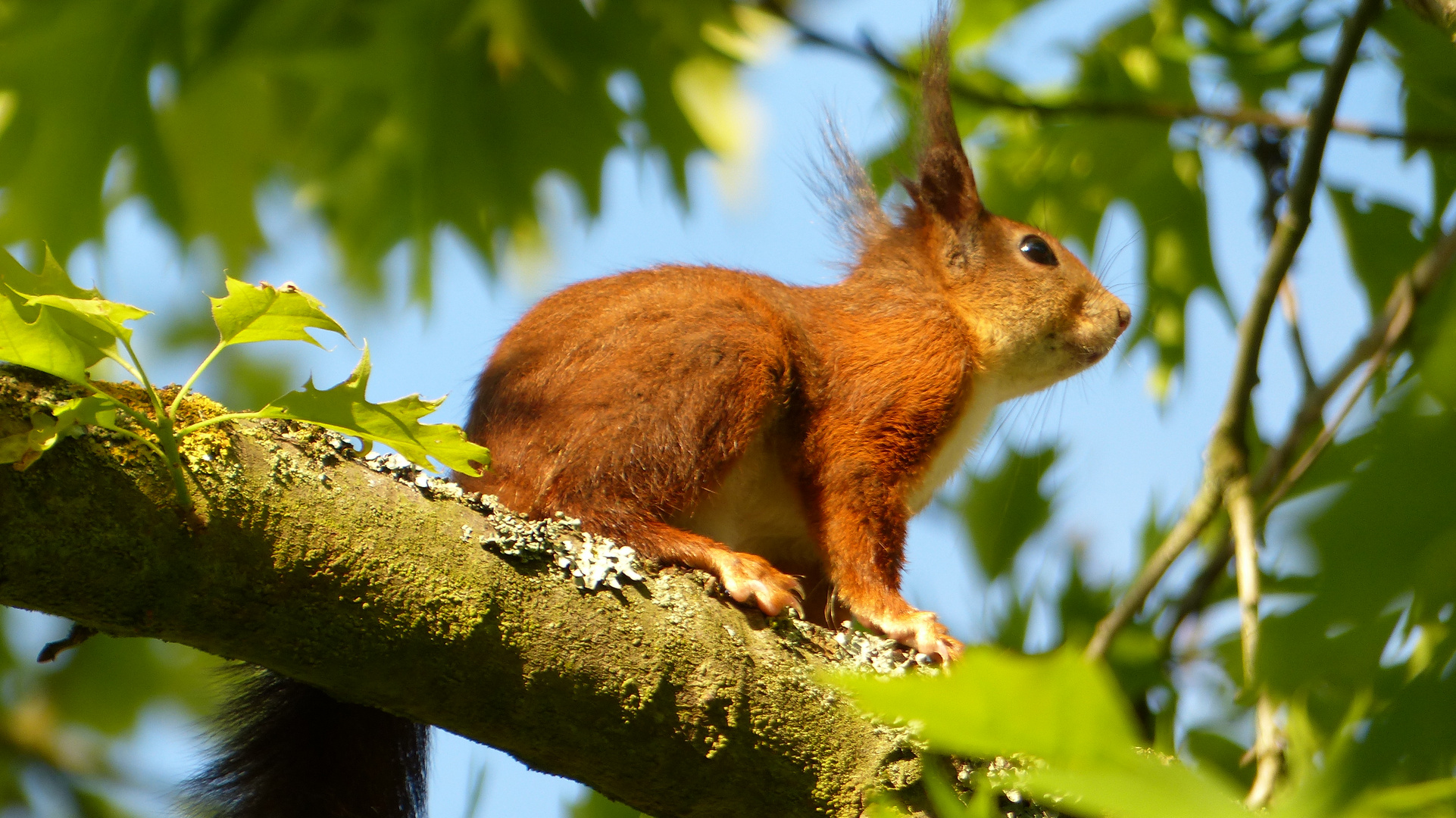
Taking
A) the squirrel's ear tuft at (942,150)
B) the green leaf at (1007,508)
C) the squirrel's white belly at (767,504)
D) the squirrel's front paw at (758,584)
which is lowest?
the squirrel's front paw at (758,584)

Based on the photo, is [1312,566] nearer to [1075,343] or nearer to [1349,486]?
[1349,486]

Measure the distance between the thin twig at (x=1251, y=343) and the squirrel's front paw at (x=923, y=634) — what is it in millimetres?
369

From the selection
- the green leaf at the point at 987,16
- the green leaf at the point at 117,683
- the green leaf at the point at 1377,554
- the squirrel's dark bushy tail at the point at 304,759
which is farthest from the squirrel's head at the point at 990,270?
the green leaf at the point at 117,683

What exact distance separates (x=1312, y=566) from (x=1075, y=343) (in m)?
3.37

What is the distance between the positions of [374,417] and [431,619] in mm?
368

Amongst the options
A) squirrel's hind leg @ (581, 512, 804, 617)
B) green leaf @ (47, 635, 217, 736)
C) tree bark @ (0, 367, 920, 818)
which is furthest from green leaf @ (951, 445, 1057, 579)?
green leaf @ (47, 635, 217, 736)

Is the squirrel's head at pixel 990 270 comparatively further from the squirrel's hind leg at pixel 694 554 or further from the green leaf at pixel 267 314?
the green leaf at pixel 267 314

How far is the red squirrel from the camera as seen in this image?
2865mm

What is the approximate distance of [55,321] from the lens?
1.68m

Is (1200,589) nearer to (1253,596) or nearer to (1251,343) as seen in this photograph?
(1253,596)

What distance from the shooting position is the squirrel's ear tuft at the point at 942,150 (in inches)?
159

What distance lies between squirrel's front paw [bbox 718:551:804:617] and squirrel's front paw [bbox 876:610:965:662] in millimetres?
388

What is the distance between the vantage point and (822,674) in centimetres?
113

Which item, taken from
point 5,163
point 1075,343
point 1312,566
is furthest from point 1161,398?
point 5,163
